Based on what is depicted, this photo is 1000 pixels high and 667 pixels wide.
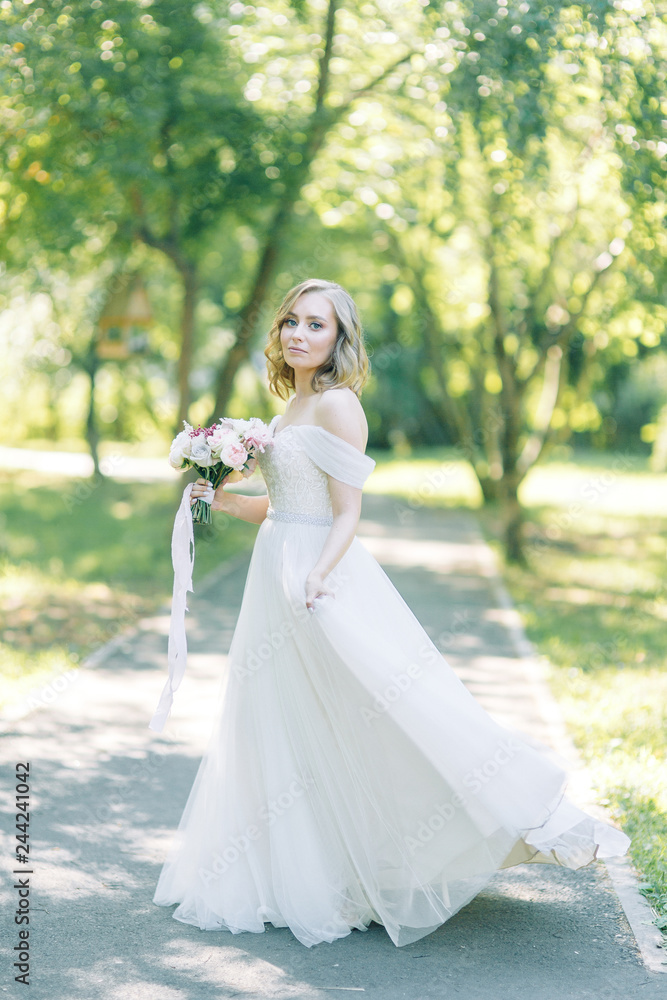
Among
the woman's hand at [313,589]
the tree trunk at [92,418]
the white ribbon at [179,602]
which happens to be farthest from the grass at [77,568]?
the woman's hand at [313,589]

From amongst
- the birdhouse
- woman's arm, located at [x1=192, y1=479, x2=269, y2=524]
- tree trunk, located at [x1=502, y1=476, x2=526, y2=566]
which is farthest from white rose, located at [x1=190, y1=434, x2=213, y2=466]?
the birdhouse

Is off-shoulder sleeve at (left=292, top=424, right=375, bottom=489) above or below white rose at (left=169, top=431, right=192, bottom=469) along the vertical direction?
above

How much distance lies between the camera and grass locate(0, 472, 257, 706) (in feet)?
27.0

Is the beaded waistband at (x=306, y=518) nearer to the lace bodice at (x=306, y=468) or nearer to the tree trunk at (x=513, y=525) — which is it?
the lace bodice at (x=306, y=468)

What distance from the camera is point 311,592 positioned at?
12.5 ft

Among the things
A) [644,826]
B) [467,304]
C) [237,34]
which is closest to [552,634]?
[644,826]

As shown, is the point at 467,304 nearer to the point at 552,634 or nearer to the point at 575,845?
the point at 552,634

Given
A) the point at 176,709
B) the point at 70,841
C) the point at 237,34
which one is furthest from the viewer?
the point at 237,34

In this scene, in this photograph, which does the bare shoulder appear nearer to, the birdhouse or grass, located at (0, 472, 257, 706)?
grass, located at (0, 472, 257, 706)

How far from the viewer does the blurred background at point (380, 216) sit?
7.55m

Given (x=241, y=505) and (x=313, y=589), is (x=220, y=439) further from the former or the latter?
(x=313, y=589)

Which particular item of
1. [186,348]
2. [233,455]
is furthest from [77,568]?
[233,455]

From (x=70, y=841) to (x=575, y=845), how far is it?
2.34 m

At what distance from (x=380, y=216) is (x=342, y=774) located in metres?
11.7
